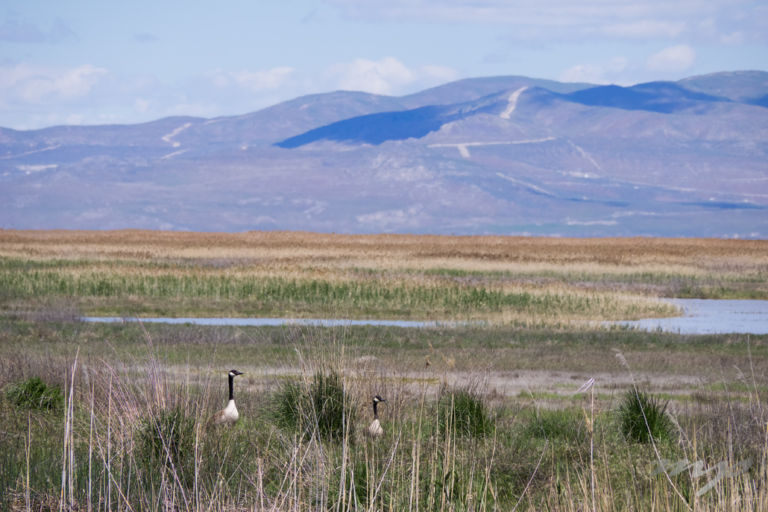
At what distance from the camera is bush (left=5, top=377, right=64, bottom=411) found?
1198cm

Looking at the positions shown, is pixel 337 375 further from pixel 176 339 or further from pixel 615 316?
pixel 615 316

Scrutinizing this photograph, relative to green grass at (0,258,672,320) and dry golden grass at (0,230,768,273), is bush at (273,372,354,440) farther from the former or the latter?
dry golden grass at (0,230,768,273)

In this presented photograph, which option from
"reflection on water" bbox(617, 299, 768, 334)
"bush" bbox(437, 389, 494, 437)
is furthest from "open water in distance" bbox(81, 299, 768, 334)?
"bush" bbox(437, 389, 494, 437)

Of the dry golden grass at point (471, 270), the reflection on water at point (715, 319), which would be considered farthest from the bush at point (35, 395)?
the reflection on water at point (715, 319)

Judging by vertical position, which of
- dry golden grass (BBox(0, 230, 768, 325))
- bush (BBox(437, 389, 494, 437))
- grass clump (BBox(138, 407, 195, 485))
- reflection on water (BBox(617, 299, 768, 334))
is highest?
grass clump (BBox(138, 407, 195, 485))

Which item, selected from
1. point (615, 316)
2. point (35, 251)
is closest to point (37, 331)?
point (615, 316)

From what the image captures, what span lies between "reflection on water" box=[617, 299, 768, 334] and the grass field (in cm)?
149

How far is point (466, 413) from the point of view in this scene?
10805mm

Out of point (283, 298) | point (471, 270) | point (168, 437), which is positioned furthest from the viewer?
point (471, 270)

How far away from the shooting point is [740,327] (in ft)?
98.9

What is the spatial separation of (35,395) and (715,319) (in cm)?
2620

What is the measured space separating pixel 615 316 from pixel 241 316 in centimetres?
1226

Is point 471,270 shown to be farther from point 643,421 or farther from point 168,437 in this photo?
point 168,437

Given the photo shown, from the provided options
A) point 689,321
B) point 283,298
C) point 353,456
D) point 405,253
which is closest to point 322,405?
point 353,456
